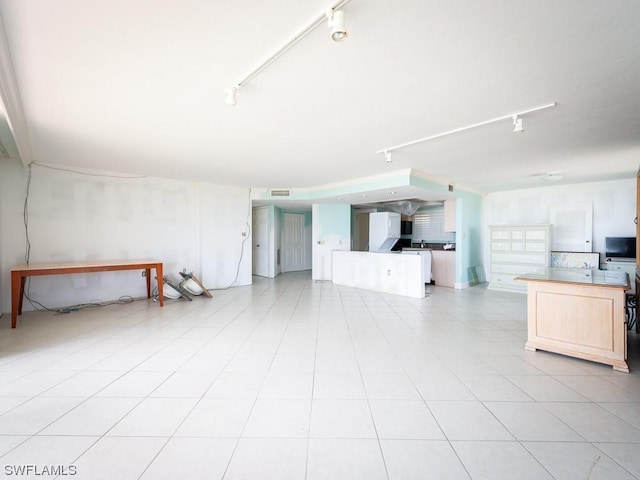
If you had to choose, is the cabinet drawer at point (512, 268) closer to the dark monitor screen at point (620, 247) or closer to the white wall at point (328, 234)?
the dark monitor screen at point (620, 247)

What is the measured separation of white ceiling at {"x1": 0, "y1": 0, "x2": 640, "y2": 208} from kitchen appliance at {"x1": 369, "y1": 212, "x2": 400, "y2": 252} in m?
3.29

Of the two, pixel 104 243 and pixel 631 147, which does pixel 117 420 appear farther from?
pixel 631 147

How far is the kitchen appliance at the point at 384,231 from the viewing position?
24.1 feet

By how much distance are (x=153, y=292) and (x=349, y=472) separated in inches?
220

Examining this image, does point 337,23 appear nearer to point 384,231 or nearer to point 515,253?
point 384,231

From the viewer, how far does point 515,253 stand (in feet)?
21.4

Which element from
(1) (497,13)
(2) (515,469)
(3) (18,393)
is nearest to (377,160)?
(1) (497,13)

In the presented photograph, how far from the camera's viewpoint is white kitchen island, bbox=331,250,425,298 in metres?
5.76

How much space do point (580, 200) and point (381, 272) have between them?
477 cm

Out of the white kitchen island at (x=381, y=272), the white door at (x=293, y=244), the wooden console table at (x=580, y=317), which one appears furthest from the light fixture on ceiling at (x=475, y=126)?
the white door at (x=293, y=244)

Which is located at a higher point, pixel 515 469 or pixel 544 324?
pixel 544 324

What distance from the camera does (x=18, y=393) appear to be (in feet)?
7.13

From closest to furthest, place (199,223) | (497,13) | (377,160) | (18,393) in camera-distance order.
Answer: (497,13) < (18,393) < (377,160) < (199,223)

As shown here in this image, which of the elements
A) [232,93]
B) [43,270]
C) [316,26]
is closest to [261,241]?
[43,270]
